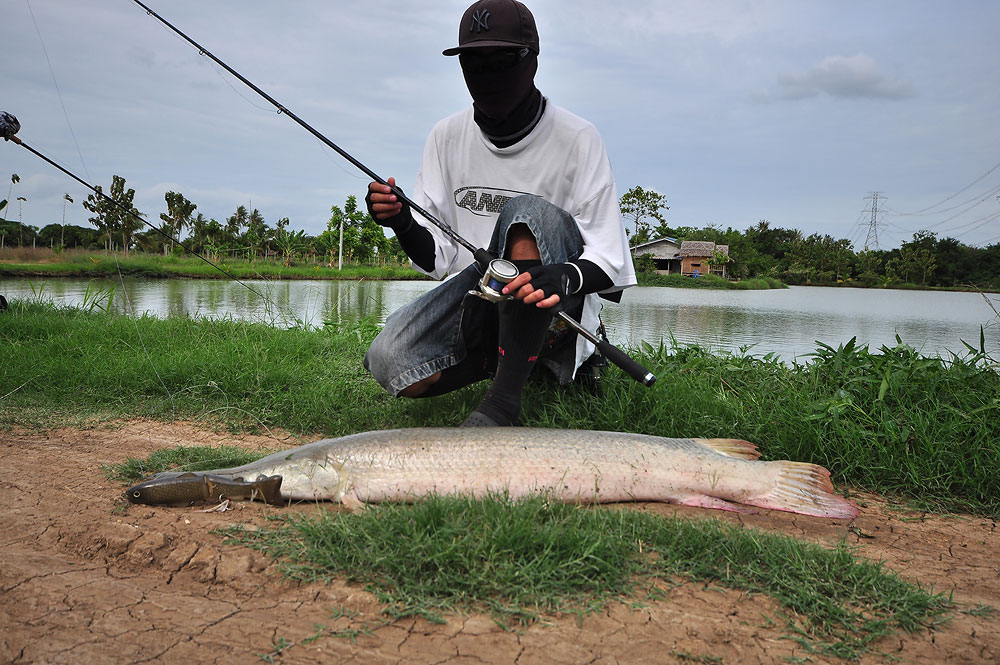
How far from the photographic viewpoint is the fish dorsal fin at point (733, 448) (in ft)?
8.42

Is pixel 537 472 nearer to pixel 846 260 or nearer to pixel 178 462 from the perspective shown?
pixel 178 462

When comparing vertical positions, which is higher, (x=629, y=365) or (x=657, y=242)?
(x=657, y=242)

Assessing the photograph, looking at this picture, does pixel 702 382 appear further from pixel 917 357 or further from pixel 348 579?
pixel 348 579

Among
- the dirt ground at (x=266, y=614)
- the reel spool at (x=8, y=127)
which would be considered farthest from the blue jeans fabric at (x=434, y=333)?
the reel spool at (x=8, y=127)

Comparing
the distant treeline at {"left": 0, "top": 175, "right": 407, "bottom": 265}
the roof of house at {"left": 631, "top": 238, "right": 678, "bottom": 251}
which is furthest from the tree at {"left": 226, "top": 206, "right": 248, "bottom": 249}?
the roof of house at {"left": 631, "top": 238, "right": 678, "bottom": 251}

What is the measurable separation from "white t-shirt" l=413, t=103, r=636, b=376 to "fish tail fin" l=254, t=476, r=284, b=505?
138 cm

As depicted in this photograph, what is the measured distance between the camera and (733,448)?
2.58m

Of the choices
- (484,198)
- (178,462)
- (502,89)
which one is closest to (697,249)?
(484,198)

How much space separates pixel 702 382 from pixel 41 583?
125 inches

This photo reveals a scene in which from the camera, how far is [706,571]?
1.80 meters

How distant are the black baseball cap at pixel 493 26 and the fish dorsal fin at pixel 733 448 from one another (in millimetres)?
1911

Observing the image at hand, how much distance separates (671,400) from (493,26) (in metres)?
2.05

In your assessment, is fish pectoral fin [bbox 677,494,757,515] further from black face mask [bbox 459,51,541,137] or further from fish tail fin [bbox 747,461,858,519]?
black face mask [bbox 459,51,541,137]

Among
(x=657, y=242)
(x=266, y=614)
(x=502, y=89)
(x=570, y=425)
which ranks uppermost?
(x=657, y=242)
